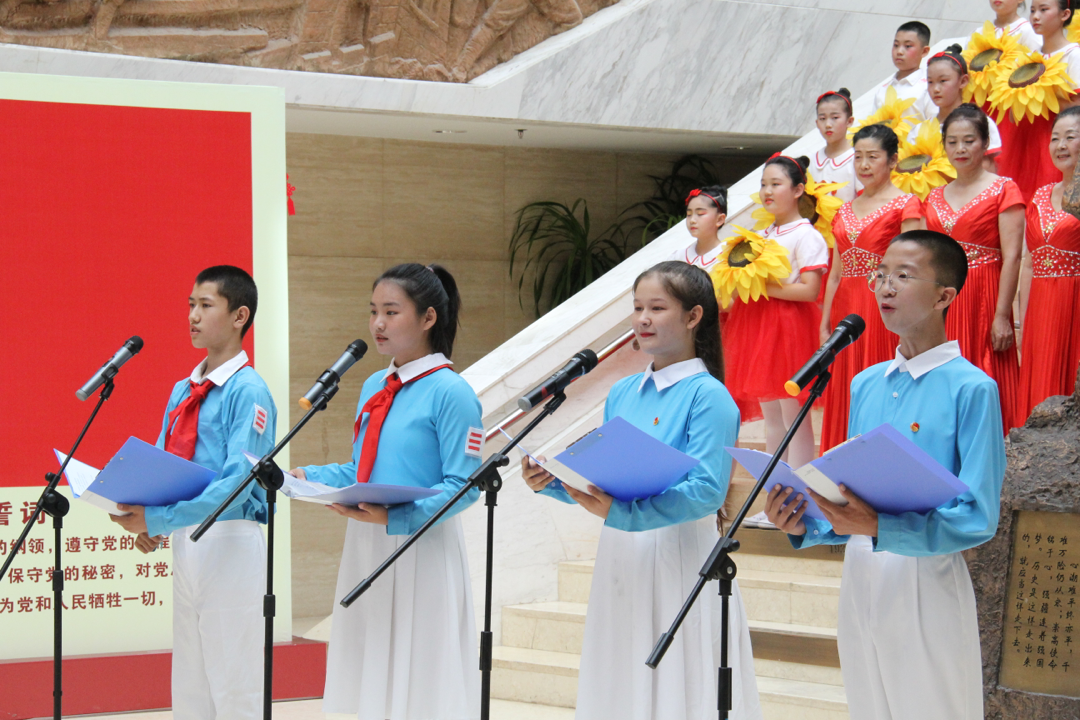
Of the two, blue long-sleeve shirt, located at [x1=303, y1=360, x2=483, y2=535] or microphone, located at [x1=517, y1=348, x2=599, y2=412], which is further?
blue long-sleeve shirt, located at [x1=303, y1=360, x2=483, y2=535]

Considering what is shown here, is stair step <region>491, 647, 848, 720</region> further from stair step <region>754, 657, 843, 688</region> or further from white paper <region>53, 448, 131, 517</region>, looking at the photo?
white paper <region>53, 448, 131, 517</region>

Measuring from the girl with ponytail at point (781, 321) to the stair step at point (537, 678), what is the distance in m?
1.24

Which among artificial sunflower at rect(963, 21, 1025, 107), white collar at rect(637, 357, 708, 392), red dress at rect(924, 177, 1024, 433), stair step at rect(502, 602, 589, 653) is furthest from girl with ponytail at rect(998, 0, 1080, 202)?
white collar at rect(637, 357, 708, 392)

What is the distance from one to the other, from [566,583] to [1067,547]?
235cm

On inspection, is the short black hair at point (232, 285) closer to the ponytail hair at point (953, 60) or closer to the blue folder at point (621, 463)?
the blue folder at point (621, 463)

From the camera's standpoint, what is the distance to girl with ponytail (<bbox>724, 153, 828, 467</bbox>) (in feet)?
16.1

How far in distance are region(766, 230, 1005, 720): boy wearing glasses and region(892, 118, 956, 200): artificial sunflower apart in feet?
9.06

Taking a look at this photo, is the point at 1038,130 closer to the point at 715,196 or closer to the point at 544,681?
the point at 715,196

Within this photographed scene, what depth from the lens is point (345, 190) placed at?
26.8 feet

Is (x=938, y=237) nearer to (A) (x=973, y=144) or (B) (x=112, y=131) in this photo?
(A) (x=973, y=144)

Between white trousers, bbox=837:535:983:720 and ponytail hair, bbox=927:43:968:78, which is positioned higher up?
ponytail hair, bbox=927:43:968:78

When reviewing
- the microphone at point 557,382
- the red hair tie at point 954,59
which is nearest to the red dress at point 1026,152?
the red hair tie at point 954,59

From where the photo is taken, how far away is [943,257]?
2441 millimetres

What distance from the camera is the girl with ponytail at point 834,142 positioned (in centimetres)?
604
